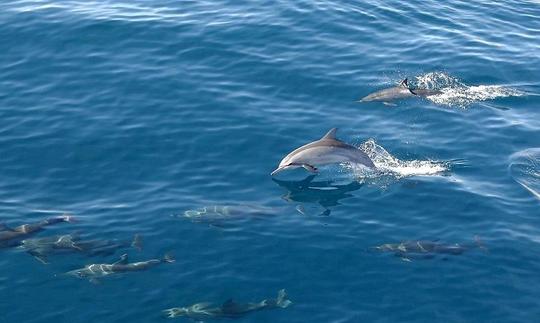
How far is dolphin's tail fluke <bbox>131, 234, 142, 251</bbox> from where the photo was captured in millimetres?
21672

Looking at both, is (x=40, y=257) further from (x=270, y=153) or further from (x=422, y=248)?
(x=422, y=248)

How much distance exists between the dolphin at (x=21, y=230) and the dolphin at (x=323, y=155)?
716cm

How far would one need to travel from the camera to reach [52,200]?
2392 centimetres

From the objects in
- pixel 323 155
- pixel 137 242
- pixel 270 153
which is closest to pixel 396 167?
pixel 323 155

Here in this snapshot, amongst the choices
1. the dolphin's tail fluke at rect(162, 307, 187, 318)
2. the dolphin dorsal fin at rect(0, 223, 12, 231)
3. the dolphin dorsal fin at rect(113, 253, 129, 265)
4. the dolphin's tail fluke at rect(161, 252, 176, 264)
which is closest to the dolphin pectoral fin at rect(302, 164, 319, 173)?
the dolphin's tail fluke at rect(161, 252, 176, 264)

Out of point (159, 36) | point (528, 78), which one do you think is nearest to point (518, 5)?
point (528, 78)

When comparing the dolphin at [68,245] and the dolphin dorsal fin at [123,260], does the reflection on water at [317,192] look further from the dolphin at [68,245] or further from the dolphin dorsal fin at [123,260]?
the dolphin dorsal fin at [123,260]

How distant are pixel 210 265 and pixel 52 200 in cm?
630

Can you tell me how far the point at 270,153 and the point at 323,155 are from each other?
9.31 feet

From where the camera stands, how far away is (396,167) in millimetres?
25781

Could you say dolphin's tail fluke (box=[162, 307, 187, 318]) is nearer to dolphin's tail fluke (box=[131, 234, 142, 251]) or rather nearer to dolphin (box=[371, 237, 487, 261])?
dolphin's tail fluke (box=[131, 234, 142, 251])

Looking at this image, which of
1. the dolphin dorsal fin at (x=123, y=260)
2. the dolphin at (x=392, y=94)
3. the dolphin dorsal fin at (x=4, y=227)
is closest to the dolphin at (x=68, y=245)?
the dolphin dorsal fin at (x=123, y=260)

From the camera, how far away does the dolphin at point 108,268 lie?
20.5m

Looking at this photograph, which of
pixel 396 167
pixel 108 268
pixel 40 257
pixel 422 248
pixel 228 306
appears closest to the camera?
pixel 228 306
